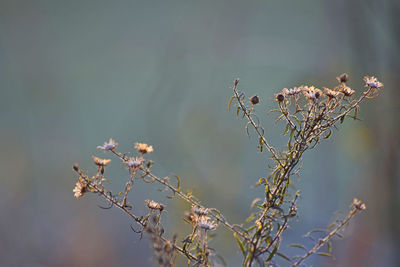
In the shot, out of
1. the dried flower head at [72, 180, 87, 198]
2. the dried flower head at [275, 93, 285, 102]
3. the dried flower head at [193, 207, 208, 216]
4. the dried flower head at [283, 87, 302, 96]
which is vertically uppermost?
the dried flower head at [283, 87, 302, 96]

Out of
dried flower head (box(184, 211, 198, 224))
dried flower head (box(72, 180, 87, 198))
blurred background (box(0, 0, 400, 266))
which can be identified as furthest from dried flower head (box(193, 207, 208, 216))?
blurred background (box(0, 0, 400, 266))

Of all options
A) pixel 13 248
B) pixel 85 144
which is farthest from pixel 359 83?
pixel 13 248

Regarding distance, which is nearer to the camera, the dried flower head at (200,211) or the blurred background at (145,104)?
the dried flower head at (200,211)

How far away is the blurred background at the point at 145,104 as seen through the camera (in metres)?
2.00

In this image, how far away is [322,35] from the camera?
2246 mm

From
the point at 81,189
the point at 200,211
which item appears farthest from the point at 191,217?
the point at 81,189

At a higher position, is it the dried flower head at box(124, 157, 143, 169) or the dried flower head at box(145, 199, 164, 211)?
the dried flower head at box(124, 157, 143, 169)

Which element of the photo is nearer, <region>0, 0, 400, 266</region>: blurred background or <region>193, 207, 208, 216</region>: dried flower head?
<region>193, 207, 208, 216</region>: dried flower head

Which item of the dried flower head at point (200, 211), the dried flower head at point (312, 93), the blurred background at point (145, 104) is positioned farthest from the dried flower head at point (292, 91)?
the blurred background at point (145, 104)

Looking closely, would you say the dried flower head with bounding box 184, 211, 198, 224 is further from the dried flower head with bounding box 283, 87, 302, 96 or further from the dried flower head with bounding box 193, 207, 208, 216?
the dried flower head with bounding box 283, 87, 302, 96

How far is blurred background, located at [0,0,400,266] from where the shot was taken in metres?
2.00

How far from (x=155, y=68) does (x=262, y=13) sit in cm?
71

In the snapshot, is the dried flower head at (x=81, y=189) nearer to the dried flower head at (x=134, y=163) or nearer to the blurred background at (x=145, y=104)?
the dried flower head at (x=134, y=163)

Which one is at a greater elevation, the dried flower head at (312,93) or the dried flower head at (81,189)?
the dried flower head at (312,93)
